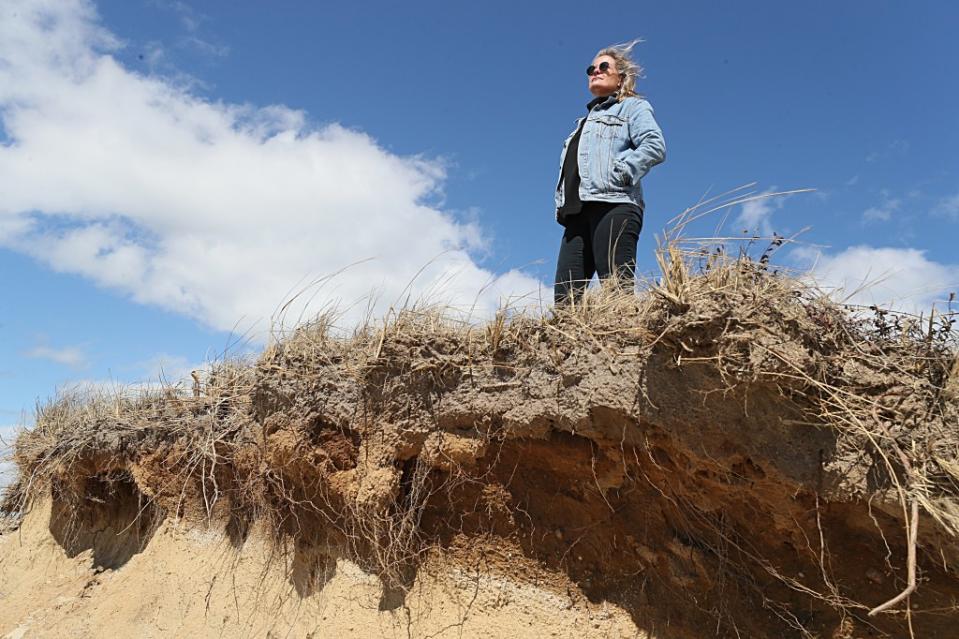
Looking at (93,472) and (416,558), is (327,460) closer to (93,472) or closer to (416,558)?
(416,558)

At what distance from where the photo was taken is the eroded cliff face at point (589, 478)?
267cm

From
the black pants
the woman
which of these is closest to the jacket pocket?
the woman

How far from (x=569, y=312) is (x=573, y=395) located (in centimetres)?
43

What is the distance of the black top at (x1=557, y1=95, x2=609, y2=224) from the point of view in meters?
4.30

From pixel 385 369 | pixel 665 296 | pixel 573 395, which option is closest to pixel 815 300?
pixel 665 296

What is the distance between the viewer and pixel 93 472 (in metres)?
6.30

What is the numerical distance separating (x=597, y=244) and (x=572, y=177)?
58cm

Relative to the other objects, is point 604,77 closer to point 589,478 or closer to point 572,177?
point 572,177

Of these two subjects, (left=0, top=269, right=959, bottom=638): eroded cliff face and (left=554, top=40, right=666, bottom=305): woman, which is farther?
(left=554, top=40, right=666, bottom=305): woman

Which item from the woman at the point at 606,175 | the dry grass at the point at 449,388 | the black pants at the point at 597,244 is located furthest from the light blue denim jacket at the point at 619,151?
the dry grass at the point at 449,388

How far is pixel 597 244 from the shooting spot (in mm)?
4039

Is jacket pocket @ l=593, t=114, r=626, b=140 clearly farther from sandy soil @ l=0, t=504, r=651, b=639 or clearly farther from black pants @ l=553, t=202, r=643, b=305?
sandy soil @ l=0, t=504, r=651, b=639

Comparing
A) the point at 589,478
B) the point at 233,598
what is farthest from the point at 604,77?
the point at 233,598

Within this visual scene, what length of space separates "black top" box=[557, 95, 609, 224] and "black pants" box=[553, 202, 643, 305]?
0.06 meters
